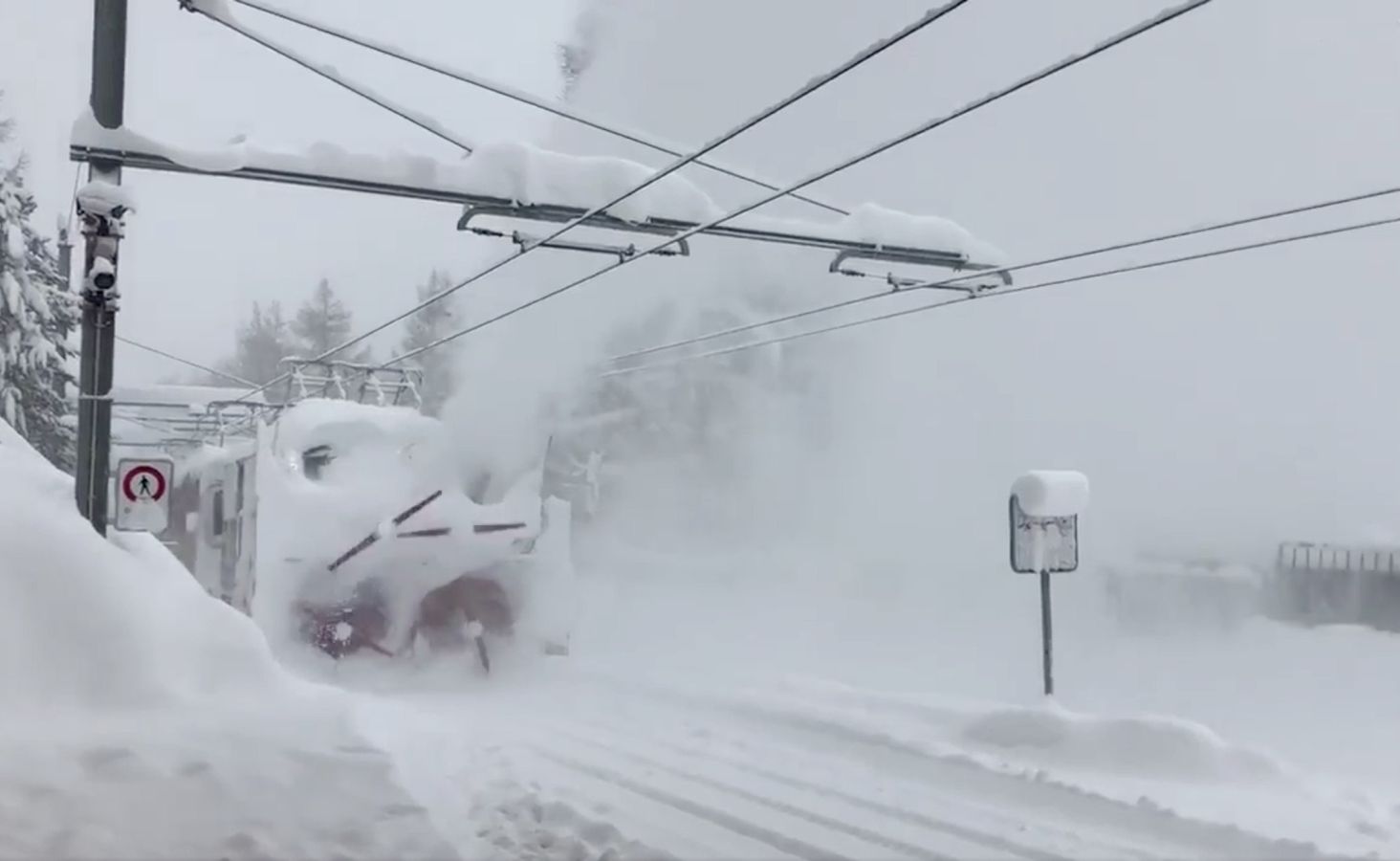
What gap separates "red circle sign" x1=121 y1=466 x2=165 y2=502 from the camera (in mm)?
8797

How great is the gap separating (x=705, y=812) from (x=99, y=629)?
3.62 metres

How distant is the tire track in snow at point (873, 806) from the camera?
19.6ft

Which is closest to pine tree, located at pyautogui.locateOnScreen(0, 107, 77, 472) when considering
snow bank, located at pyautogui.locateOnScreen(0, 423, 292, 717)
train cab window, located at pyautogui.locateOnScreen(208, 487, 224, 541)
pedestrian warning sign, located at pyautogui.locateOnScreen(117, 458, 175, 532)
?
train cab window, located at pyautogui.locateOnScreen(208, 487, 224, 541)

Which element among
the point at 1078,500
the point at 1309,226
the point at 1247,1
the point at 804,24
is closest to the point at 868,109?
the point at 804,24

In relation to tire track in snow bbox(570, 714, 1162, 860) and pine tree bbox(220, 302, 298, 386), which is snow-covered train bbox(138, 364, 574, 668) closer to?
tire track in snow bbox(570, 714, 1162, 860)

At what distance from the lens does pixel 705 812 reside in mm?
6641

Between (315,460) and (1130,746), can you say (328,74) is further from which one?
(1130,746)

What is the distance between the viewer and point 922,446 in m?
25.4

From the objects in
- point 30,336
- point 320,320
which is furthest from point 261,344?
point 30,336

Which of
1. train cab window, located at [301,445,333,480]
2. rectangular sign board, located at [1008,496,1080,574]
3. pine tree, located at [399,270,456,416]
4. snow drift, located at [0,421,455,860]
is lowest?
snow drift, located at [0,421,455,860]

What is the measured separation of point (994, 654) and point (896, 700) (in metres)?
6.47

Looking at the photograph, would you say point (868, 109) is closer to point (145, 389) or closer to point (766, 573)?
point (766, 573)

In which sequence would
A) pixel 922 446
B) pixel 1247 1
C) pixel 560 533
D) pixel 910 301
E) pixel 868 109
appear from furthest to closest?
pixel 922 446 < pixel 910 301 < pixel 1247 1 < pixel 868 109 < pixel 560 533

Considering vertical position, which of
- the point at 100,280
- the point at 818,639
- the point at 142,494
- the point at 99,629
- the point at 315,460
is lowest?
the point at 818,639
